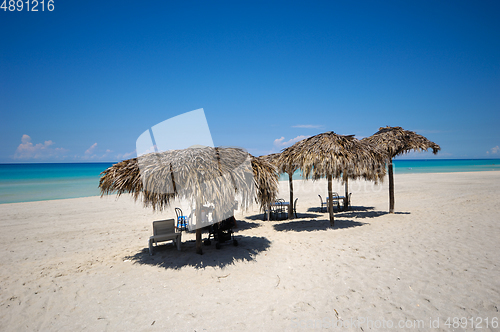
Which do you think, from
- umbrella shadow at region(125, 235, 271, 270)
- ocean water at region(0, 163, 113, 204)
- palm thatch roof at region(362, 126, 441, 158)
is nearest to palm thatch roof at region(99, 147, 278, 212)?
umbrella shadow at region(125, 235, 271, 270)

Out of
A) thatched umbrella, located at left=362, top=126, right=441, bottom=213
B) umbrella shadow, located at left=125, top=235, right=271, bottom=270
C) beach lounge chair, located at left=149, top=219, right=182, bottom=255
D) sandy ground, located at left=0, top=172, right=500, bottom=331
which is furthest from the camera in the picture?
thatched umbrella, located at left=362, top=126, right=441, bottom=213

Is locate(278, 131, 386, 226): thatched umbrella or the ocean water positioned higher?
locate(278, 131, 386, 226): thatched umbrella

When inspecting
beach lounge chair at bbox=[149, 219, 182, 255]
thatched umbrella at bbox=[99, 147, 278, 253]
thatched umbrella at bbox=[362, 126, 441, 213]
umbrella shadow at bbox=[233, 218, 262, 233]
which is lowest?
umbrella shadow at bbox=[233, 218, 262, 233]

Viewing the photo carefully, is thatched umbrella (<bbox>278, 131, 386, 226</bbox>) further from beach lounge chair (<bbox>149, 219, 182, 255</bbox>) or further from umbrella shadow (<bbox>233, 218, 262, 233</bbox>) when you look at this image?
beach lounge chair (<bbox>149, 219, 182, 255</bbox>)

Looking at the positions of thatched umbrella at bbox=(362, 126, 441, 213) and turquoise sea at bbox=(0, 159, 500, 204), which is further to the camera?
turquoise sea at bbox=(0, 159, 500, 204)

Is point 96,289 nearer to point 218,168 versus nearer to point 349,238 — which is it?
point 218,168

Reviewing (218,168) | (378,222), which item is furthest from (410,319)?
(378,222)

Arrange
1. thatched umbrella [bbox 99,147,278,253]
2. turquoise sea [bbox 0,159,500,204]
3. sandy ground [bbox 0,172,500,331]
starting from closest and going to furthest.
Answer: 1. sandy ground [bbox 0,172,500,331]
2. thatched umbrella [bbox 99,147,278,253]
3. turquoise sea [bbox 0,159,500,204]

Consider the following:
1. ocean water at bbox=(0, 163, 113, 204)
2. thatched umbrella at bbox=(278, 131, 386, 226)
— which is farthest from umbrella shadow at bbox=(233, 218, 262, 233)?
ocean water at bbox=(0, 163, 113, 204)

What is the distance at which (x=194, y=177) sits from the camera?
4.68 metres

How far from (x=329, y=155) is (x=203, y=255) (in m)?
4.51

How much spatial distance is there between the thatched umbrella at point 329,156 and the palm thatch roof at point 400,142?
1408 mm

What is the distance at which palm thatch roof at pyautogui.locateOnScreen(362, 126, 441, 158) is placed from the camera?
29.9 ft

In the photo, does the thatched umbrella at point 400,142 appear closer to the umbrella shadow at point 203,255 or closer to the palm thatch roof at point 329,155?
the palm thatch roof at point 329,155
